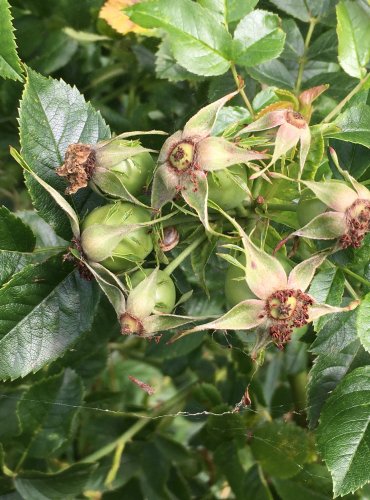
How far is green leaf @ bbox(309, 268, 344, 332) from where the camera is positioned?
4.82 feet

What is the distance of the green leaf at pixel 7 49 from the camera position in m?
1.55

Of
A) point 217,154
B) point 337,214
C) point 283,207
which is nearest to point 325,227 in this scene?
point 337,214

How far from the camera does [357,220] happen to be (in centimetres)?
134

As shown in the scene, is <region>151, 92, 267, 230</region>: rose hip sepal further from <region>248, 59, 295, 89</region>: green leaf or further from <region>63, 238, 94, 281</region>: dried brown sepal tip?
<region>248, 59, 295, 89</region>: green leaf

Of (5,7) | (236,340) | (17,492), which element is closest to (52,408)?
(17,492)

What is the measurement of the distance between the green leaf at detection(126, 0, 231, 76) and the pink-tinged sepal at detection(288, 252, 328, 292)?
560mm

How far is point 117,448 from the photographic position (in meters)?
2.31

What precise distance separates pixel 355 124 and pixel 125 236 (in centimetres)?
61

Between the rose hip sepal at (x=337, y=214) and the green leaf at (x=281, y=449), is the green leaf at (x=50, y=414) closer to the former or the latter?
the green leaf at (x=281, y=449)

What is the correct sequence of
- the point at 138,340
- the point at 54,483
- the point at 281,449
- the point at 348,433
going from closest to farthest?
the point at 348,433 < the point at 54,483 < the point at 281,449 < the point at 138,340

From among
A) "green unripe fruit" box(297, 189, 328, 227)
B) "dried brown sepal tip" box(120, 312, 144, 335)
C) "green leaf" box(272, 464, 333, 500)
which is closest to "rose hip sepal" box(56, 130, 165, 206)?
"dried brown sepal tip" box(120, 312, 144, 335)

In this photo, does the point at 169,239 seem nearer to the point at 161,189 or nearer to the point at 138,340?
the point at 161,189

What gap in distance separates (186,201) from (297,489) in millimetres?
1105

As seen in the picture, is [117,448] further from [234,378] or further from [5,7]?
[5,7]
